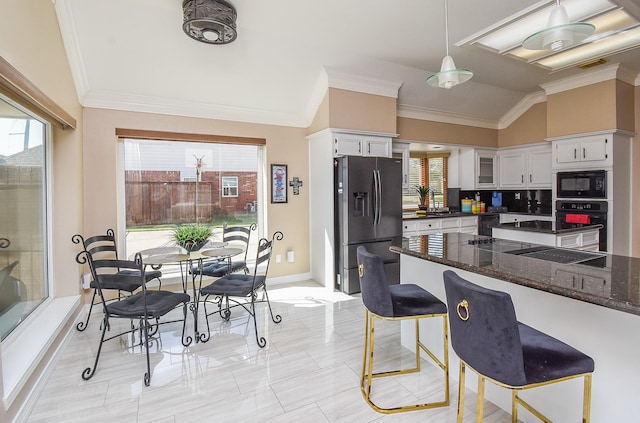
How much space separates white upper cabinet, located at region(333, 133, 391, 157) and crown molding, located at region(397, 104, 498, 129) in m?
0.91

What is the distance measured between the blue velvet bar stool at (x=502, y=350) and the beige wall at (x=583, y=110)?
451 cm

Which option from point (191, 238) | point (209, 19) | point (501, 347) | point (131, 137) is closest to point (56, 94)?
point (131, 137)

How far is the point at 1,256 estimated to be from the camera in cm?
256

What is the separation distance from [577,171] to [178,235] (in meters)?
5.40

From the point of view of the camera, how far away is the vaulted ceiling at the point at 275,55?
3168mm

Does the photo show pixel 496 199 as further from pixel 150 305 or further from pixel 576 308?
pixel 150 305

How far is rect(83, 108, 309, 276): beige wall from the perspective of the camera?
387 centimetres

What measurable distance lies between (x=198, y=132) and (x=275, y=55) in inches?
56.9

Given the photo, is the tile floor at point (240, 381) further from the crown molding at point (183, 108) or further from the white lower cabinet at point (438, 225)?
the crown molding at point (183, 108)

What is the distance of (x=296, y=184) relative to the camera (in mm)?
4961

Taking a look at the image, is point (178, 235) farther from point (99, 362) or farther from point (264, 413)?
point (264, 413)

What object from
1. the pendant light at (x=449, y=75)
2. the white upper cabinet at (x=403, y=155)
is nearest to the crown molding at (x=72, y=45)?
the pendant light at (x=449, y=75)

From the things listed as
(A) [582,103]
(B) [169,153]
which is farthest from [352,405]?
(A) [582,103]

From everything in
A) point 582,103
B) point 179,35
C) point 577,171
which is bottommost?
point 577,171
